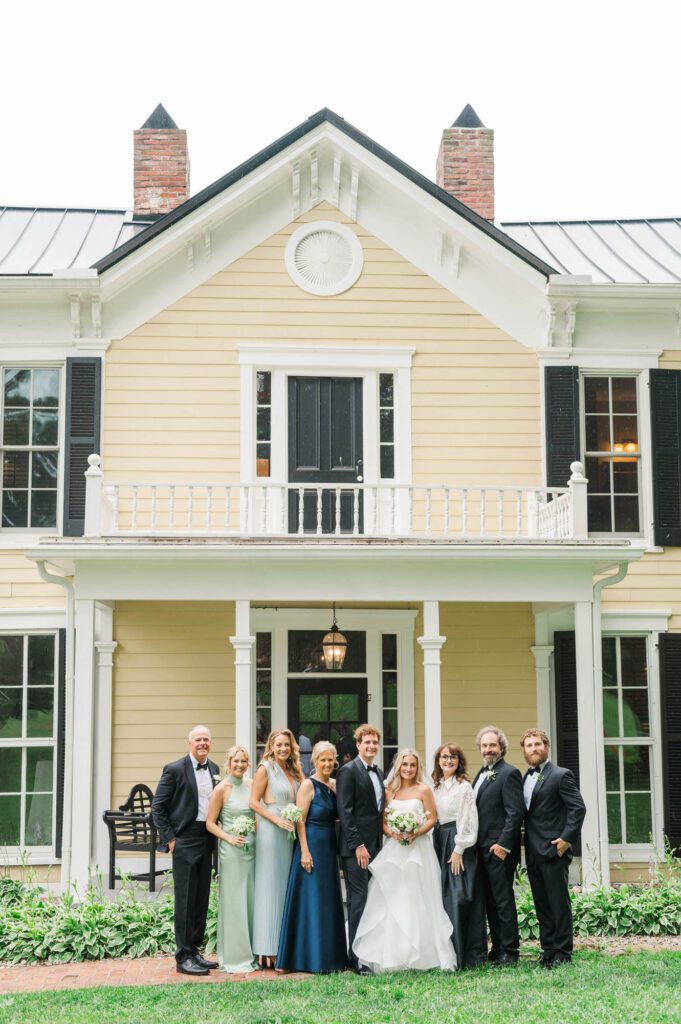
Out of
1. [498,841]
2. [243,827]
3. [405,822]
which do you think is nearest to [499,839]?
[498,841]

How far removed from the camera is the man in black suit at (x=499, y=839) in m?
7.70

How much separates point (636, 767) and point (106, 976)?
252 inches

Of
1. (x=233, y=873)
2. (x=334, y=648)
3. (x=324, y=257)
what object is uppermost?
(x=324, y=257)

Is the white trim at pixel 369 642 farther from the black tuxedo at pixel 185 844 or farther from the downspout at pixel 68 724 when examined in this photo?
the black tuxedo at pixel 185 844

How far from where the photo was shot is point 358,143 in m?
12.3

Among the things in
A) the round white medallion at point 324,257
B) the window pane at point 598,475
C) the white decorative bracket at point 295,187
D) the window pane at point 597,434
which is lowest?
the window pane at point 598,475

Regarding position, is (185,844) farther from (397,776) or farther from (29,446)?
(29,446)

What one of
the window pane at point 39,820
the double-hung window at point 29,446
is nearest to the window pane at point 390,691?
the window pane at point 39,820

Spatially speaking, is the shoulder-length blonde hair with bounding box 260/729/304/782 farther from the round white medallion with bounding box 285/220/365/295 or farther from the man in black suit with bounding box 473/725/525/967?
the round white medallion with bounding box 285/220/365/295

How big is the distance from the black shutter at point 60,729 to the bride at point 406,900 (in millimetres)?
4882

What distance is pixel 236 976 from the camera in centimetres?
764

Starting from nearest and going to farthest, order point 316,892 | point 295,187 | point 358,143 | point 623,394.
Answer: point 316,892 → point 358,143 → point 295,187 → point 623,394

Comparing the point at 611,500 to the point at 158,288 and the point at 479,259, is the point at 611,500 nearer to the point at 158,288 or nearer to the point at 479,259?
the point at 479,259

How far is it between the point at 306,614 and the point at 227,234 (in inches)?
168
